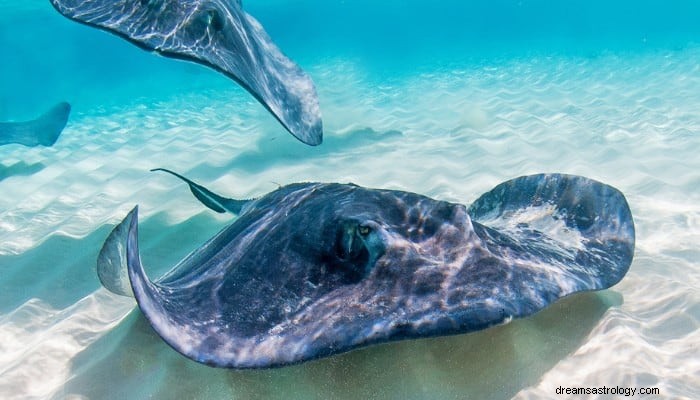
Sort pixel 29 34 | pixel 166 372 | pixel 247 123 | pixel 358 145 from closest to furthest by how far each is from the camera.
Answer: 1. pixel 166 372
2. pixel 358 145
3. pixel 247 123
4. pixel 29 34

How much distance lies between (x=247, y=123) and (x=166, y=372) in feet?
36.5

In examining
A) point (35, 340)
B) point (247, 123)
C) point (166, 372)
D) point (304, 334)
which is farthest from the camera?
point (247, 123)

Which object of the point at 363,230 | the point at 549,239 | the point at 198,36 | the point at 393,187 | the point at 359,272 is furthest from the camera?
the point at 393,187

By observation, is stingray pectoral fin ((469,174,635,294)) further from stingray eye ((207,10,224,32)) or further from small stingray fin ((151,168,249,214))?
stingray eye ((207,10,224,32))

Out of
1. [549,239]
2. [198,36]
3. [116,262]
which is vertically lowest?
[116,262]

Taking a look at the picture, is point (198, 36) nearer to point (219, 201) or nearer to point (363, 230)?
point (219, 201)

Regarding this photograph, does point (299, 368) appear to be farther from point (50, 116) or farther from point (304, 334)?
point (50, 116)

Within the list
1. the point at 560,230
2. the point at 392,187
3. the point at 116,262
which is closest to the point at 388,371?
the point at 560,230

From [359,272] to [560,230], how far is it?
1701mm

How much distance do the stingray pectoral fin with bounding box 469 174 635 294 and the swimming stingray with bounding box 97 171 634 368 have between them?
0.04 feet

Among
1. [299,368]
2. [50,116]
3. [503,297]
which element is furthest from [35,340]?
[50,116]

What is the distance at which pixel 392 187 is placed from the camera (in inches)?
262

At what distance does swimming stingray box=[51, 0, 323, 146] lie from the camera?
4316mm

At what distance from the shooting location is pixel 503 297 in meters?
1.94
